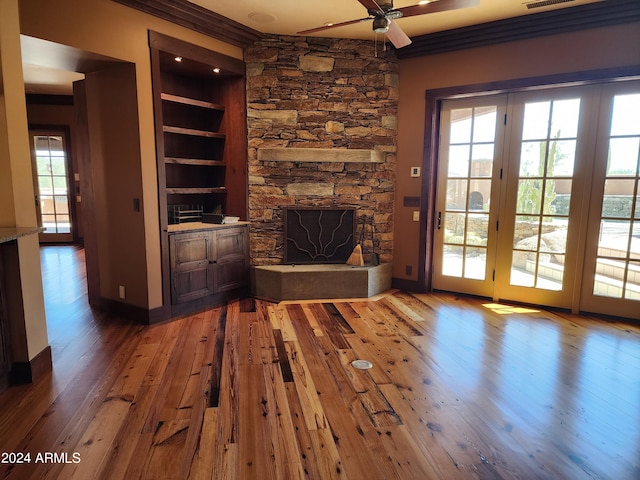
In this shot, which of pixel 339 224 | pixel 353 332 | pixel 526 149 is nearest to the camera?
pixel 353 332

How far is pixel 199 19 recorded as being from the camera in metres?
3.85

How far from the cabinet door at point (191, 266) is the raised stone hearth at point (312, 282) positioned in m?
0.63

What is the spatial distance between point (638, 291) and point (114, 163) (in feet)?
18.0

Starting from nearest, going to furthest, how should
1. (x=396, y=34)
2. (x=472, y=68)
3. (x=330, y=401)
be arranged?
1. (x=330, y=401)
2. (x=396, y=34)
3. (x=472, y=68)

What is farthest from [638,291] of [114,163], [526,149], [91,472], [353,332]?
[114,163]

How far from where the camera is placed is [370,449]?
2.00 metres

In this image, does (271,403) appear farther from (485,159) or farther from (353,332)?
(485,159)

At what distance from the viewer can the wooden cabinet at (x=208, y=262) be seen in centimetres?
399

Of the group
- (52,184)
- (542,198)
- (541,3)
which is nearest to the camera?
(541,3)

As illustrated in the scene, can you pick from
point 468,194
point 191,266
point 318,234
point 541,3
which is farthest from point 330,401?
point 541,3

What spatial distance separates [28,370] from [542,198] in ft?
16.2

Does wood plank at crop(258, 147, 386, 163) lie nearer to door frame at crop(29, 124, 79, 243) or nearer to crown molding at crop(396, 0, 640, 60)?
crown molding at crop(396, 0, 640, 60)

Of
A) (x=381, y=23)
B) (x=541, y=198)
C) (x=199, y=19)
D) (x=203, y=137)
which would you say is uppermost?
(x=199, y=19)

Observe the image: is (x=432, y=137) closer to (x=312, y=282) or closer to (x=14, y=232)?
(x=312, y=282)
